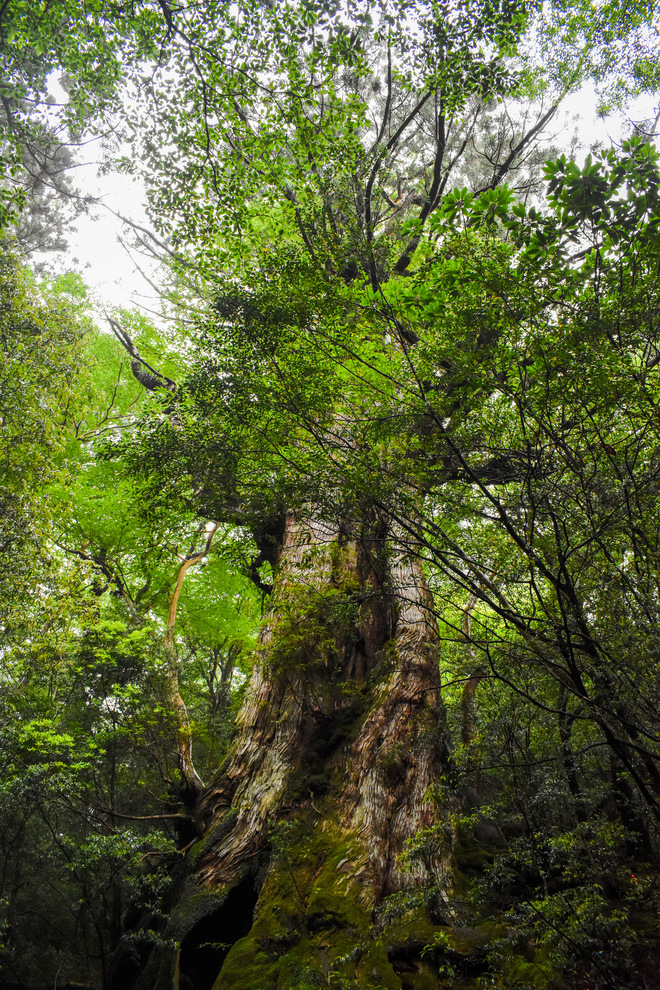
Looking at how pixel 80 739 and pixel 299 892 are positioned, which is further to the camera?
pixel 80 739

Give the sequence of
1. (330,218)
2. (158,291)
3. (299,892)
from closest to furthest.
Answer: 1. (299,892)
2. (330,218)
3. (158,291)

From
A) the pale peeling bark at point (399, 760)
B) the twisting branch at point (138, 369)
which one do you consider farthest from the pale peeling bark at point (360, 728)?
the twisting branch at point (138, 369)

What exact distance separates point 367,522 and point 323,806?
3090mm

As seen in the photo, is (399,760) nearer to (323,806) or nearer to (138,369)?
(323,806)

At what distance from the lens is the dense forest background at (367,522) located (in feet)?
9.96

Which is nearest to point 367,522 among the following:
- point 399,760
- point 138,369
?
point 399,760

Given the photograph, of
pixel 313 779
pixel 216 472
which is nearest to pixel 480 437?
pixel 216 472

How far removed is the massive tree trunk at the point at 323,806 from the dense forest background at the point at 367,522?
0.11ft

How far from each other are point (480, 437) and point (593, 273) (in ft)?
4.43

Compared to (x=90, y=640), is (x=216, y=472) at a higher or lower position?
higher

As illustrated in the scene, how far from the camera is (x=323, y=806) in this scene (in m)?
4.89

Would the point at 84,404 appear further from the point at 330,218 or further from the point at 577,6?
the point at 577,6

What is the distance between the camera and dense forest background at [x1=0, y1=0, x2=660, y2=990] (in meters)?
3.04

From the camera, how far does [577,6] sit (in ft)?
25.4
